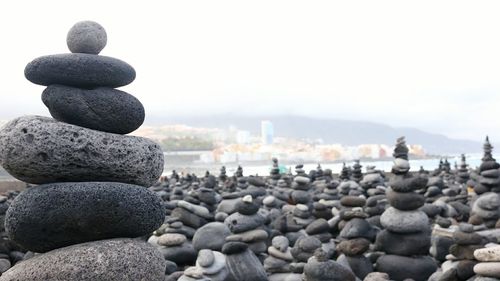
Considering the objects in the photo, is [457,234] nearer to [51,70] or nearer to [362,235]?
[362,235]

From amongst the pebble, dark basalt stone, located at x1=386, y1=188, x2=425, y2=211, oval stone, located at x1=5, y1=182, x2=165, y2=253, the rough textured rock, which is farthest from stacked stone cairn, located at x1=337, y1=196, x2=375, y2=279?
oval stone, located at x1=5, y1=182, x2=165, y2=253

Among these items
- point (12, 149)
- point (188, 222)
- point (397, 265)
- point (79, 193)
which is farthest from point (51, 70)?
point (188, 222)

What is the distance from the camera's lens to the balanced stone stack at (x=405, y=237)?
30.6 feet

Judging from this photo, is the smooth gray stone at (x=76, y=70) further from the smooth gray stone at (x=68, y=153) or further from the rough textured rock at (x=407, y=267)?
the rough textured rock at (x=407, y=267)

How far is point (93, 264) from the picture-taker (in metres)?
5.05

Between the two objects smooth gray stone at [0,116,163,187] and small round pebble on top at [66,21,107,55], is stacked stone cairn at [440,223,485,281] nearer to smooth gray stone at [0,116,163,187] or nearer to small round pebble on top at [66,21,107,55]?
smooth gray stone at [0,116,163,187]

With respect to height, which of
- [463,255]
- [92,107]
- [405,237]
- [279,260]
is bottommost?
[279,260]

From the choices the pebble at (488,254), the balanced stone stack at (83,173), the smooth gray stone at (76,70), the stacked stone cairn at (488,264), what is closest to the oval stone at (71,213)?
the balanced stone stack at (83,173)

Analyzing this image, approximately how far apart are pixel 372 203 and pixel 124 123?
9.00 m

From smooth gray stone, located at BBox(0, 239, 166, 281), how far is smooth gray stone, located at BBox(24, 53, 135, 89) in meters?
1.69

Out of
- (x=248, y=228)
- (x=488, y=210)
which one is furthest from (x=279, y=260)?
(x=488, y=210)

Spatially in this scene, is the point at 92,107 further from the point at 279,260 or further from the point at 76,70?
the point at 279,260

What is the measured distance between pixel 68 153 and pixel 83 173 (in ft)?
0.95

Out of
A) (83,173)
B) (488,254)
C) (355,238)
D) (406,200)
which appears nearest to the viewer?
(83,173)
